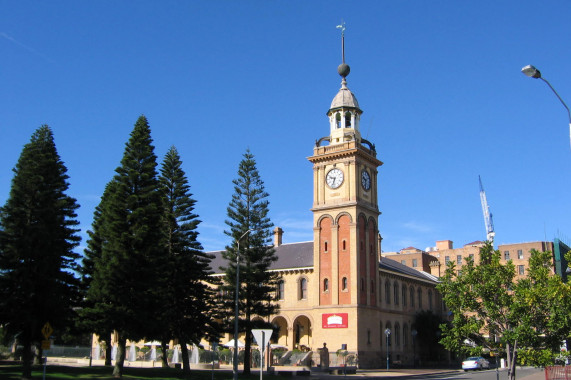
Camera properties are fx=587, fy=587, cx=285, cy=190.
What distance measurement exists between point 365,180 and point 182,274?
24688 millimetres

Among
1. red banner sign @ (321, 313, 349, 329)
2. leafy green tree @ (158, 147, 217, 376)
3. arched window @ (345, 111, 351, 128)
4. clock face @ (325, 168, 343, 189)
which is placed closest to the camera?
leafy green tree @ (158, 147, 217, 376)

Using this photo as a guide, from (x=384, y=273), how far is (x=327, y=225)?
8.90 meters

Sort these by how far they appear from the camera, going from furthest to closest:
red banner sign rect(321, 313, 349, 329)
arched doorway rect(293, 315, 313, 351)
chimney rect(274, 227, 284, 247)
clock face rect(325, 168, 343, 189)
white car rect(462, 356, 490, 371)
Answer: chimney rect(274, 227, 284, 247)
arched doorway rect(293, 315, 313, 351)
clock face rect(325, 168, 343, 189)
white car rect(462, 356, 490, 371)
red banner sign rect(321, 313, 349, 329)

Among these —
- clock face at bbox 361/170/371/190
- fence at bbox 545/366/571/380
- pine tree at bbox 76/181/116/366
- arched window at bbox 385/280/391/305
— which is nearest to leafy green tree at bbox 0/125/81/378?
pine tree at bbox 76/181/116/366

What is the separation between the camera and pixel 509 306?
2048 cm

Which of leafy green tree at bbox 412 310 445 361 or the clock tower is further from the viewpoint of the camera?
leafy green tree at bbox 412 310 445 361

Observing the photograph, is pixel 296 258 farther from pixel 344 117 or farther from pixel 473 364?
pixel 473 364

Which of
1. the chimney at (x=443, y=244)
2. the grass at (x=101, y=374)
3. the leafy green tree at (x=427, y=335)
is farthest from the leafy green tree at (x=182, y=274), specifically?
the chimney at (x=443, y=244)

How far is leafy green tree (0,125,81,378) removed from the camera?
31.9 m

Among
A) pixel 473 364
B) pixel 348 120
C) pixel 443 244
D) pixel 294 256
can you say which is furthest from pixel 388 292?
pixel 443 244

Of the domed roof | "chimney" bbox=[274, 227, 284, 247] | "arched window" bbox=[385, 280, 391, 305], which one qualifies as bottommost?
"arched window" bbox=[385, 280, 391, 305]

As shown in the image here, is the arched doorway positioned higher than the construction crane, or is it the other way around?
the construction crane

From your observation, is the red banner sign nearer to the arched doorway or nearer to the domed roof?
the arched doorway

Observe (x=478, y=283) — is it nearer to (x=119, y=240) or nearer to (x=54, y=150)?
(x=119, y=240)
